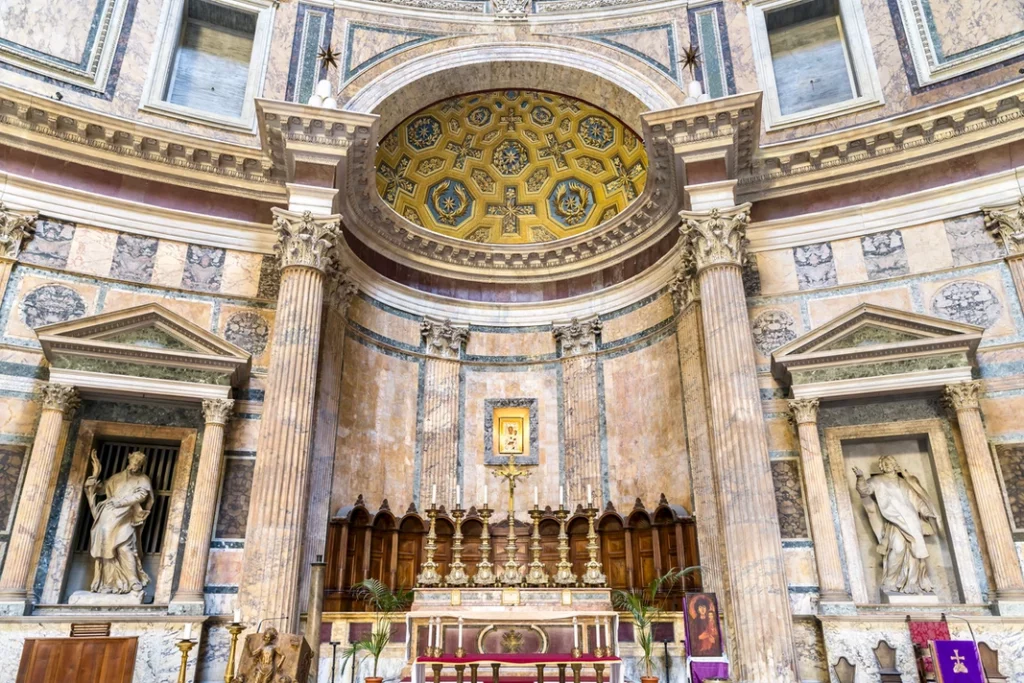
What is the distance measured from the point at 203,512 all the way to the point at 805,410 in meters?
10.3

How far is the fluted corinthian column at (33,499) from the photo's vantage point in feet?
34.5

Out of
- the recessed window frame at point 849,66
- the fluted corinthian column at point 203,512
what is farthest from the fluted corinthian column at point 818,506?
the fluted corinthian column at point 203,512

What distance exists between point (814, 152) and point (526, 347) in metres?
7.71

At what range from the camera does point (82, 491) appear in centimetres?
1163

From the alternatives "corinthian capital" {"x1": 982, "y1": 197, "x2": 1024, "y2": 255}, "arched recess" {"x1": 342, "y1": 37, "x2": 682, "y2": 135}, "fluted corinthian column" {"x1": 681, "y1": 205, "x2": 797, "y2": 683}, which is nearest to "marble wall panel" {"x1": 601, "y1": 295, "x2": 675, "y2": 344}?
"fluted corinthian column" {"x1": 681, "y1": 205, "x2": 797, "y2": 683}

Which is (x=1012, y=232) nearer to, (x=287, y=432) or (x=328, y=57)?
(x=287, y=432)

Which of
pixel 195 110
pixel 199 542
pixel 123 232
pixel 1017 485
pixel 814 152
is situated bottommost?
pixel 199 542

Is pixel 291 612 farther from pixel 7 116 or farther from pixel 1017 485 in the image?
pixel 1017 485

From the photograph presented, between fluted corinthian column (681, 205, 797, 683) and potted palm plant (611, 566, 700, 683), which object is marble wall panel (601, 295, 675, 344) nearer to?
fluted corinthian column (681, 205, 797, 683)

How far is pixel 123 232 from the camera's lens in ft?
43.7

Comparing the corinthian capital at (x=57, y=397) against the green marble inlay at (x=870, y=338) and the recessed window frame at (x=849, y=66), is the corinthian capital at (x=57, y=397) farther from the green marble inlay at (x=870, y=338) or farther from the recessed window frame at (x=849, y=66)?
the recessed window frame at (x=849, y=66)

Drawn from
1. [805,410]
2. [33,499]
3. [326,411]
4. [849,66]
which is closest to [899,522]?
[805,410]

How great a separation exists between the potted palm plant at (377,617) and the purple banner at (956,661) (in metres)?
6.93

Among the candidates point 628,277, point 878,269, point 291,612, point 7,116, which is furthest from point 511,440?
point 7,116
